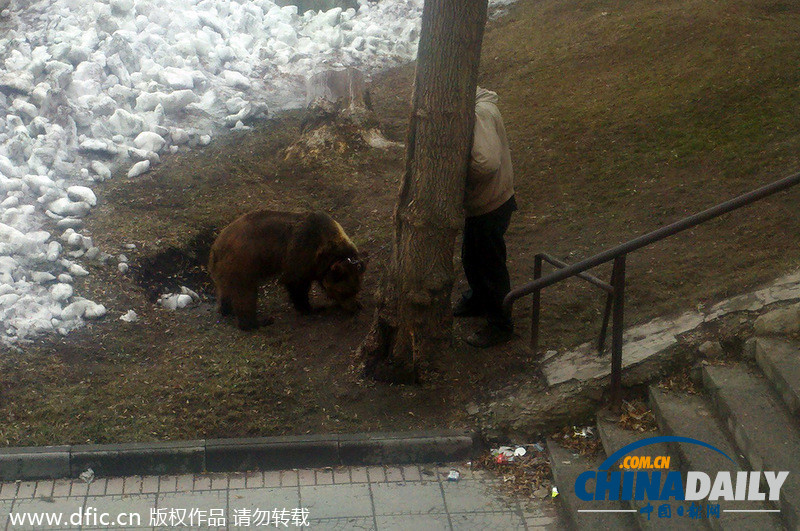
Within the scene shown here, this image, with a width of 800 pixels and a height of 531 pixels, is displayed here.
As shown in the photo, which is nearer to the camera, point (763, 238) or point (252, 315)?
point (763, 238)

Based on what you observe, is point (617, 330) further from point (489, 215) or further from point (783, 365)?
point (489, 215)

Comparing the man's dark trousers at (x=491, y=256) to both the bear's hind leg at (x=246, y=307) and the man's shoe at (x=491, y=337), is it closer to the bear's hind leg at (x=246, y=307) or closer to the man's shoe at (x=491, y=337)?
the man's shoe at (x=491, y=337)

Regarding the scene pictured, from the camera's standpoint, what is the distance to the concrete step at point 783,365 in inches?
172

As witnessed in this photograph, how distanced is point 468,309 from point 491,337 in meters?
0.53

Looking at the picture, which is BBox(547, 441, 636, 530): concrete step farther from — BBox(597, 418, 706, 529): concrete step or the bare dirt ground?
the bare dirt ground

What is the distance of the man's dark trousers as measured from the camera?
18.9ft

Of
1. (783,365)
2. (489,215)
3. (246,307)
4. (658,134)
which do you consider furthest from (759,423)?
(658,134)

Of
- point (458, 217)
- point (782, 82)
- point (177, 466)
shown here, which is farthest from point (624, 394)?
point (782, 82)

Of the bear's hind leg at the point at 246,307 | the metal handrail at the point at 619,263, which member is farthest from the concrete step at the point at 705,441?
the bear's hind leg at the point at 246,307

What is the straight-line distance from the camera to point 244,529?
15.1ft

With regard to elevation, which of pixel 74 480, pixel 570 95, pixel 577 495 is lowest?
pixel 74 480

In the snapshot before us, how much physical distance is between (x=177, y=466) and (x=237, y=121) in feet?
19.9

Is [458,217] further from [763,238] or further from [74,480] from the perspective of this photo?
[74,480]

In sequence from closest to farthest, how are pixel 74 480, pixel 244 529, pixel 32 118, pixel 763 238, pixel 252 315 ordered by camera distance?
pixel 244 529
pixel 74 480
pixel 763 238
pixel 252 315
pixel 32 118
